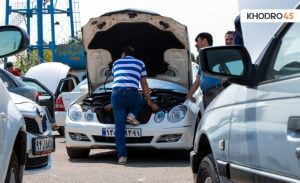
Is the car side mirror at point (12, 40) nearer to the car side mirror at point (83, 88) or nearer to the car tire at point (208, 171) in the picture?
the car tire at point (208, 171)

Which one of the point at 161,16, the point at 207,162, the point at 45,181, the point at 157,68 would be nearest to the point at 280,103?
the point at 207,162

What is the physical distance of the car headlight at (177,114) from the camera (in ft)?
33.1

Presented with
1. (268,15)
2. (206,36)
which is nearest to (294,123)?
(268,15)

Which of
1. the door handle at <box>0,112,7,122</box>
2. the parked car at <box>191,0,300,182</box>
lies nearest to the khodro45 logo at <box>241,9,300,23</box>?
the parked car at <box>191,0,300,182</box>

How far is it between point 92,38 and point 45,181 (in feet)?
12.7

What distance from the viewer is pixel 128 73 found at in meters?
10.2

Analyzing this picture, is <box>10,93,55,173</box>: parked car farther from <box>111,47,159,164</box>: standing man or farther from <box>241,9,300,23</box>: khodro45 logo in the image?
<box>111,47,159,164</box>: standing man

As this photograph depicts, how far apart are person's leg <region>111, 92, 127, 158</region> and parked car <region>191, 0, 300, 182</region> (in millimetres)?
5277

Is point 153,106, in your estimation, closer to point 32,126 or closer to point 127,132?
point 127,132

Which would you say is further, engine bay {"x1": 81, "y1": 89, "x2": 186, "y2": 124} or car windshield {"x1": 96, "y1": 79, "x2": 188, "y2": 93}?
car windshield {"x1": 96, "y1": 79, "x2": 188, "y2": 93}

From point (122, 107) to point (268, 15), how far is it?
6462 mm

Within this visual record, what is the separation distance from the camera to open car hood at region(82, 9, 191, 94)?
11227 millimetres

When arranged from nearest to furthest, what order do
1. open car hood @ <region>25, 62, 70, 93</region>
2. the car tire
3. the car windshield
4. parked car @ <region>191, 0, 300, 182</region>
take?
1. parked car @ <region>191, 0, 300, 182</region>
2. the car tire
3. the car windshield
4. open car hood @ <region>25, 62, 70, 93</region>

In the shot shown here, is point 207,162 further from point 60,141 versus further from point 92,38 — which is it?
point 60,141
